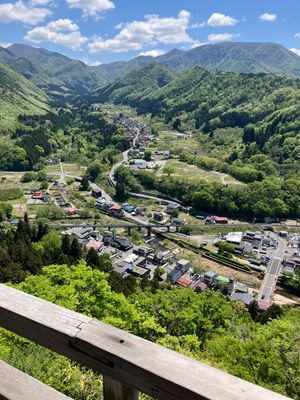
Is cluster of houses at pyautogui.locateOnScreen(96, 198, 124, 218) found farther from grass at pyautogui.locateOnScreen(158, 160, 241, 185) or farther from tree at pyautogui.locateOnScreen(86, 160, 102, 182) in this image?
grass at pyautogui.locateOnScreen(158, 160, 241, 185)

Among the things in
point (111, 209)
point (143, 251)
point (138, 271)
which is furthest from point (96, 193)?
point (138, 271)

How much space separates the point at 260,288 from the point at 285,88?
118425 millimetres

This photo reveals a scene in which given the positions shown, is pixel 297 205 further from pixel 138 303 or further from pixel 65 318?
pixel 65 318

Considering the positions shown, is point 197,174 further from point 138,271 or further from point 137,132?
point 137,132

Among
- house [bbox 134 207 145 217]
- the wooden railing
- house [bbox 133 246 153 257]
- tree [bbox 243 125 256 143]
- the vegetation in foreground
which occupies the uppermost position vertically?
the wooden railing

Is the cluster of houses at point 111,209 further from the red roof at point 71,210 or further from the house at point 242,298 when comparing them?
the house at point 242,298

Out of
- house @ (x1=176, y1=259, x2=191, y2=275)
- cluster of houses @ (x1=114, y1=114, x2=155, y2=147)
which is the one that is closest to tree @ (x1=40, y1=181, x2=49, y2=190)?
house @ (x1=176, y1=259, x2=191, y2=275)

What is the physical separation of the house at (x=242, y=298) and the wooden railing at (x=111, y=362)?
114ft

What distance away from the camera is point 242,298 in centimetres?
3491

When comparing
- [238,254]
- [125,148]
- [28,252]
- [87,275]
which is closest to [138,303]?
[87,275]

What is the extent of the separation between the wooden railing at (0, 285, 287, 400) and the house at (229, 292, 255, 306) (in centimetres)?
3481

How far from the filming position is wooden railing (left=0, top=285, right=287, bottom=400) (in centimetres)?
134

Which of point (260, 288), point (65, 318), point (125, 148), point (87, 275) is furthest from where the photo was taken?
point (125, 148)

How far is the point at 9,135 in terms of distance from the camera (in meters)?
109
